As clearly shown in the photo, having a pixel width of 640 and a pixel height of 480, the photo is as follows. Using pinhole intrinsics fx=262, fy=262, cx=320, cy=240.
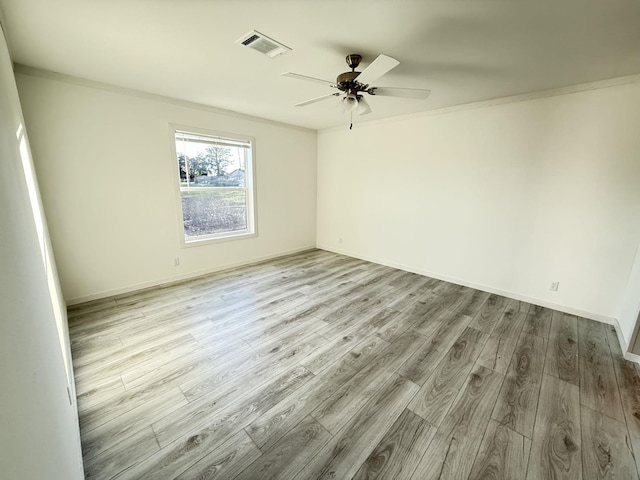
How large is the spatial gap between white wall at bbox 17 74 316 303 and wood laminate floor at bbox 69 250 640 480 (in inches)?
19.4

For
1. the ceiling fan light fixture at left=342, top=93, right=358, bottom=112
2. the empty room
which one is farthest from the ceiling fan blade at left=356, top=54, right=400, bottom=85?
the ceiling fan light fixture at left=342, top=93, right=358, bottom=112

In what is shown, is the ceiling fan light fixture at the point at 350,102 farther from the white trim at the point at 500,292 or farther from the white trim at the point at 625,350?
the white trim at the point at 625,350

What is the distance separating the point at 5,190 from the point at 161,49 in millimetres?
1961

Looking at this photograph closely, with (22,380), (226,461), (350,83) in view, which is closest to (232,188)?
(350,83)

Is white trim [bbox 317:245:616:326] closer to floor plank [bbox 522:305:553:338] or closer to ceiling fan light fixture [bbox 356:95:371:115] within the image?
floor plank [bbox 522:305:553:338]

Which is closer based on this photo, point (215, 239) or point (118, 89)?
point (118, 89)

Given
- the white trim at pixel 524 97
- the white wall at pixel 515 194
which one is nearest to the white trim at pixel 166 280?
the white wall at pixel 515 194

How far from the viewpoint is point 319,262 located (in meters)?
A: 4.75

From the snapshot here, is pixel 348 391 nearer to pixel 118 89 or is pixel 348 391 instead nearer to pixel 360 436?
pixel 360 436

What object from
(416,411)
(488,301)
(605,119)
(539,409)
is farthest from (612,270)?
(416,411)

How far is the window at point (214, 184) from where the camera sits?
12.0 feet

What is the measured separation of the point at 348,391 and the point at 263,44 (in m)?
2.62

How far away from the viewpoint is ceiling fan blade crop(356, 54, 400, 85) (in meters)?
1.72

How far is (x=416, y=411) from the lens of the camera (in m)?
1.69
